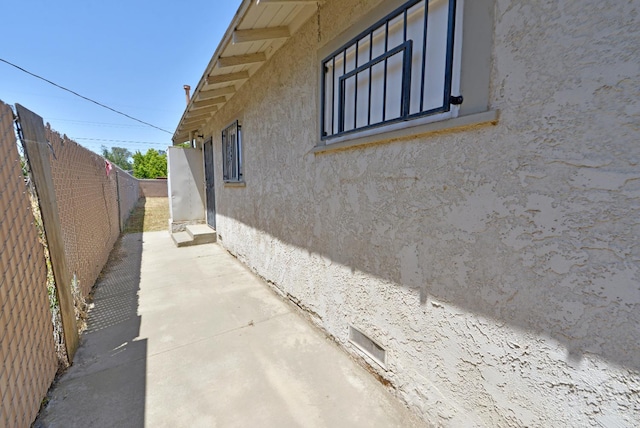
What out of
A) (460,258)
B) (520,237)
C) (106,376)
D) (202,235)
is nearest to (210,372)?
(106,376)

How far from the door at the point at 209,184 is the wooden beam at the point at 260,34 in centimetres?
514

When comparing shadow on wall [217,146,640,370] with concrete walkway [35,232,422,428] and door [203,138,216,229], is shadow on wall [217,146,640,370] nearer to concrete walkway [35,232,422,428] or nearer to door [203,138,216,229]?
concrete walkway [35,232,422,428]

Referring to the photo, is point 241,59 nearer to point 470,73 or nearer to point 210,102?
point 210,102

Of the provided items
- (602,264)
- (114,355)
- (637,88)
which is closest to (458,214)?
(602,264)

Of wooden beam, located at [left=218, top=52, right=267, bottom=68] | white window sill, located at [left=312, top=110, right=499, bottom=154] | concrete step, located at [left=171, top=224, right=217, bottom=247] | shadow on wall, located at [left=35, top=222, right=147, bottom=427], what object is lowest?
shadow on wall, located at [left=35, top=222, right=147, bottom=427]

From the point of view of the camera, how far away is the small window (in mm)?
5582

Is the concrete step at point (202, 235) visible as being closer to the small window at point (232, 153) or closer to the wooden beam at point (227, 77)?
the small window at point (232, 153)

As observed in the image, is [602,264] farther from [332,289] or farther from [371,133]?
[332,289]

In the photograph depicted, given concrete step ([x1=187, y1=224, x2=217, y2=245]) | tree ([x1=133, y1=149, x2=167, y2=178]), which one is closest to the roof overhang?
concrete step ([x1=187, y1=224, x2=217, y2=245])

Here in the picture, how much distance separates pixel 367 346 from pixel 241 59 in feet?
13.3

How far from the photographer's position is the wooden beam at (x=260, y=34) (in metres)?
3.05

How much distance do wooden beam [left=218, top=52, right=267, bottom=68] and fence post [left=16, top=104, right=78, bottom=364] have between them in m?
2.15

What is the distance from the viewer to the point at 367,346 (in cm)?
247

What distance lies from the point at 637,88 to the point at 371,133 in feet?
4.85
